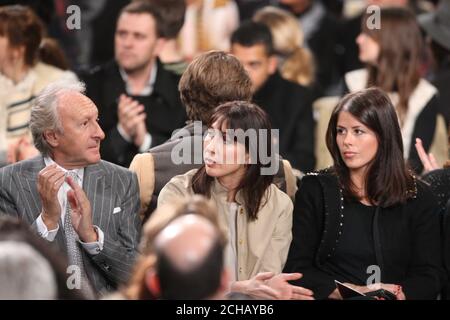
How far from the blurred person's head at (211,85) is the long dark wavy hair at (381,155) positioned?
1.32 ft

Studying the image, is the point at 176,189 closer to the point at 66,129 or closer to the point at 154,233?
the point at 66,129

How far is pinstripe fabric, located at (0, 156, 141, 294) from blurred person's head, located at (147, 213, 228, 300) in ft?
4.08

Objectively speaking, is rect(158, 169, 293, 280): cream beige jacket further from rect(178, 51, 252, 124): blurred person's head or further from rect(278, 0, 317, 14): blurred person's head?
rect(278, 0, 317, 14): blurred person's head

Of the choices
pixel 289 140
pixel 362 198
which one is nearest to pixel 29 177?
pixel 362 198

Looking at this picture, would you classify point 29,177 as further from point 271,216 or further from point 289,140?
point 289,140

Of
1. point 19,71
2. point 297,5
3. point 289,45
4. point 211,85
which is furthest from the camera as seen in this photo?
point 297,5

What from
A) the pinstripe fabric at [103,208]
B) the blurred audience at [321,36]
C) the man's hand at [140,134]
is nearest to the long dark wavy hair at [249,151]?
the pinstripe fabric at [103,208]

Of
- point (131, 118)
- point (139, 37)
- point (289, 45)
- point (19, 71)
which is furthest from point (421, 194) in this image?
point (289, 45)

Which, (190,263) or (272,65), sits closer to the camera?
(190,263)

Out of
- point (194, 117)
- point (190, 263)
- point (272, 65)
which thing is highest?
point (272, 65)

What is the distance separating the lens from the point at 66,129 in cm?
415

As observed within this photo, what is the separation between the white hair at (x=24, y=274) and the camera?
8.86 ft

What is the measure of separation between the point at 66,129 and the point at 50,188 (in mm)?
309

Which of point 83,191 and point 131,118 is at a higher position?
point 131,118
